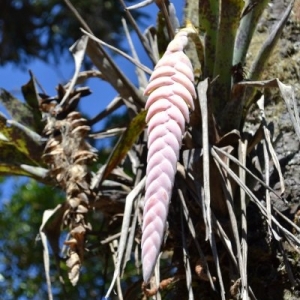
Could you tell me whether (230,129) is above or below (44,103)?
below

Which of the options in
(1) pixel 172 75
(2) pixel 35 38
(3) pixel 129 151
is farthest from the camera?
(2) pixel 35 38

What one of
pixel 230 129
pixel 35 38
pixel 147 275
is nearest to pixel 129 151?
pixel 230 129

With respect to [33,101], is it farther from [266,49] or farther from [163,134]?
[163,134]

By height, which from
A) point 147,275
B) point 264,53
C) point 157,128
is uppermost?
point 264,53

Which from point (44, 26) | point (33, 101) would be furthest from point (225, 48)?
point (44, 26)

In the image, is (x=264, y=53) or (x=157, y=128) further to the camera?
(x=264, y=53)

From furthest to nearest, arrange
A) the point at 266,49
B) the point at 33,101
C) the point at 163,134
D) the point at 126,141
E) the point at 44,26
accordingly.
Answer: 1. the point at 44,26
2. the point at 33,101
3. the point at 126,141
4. the point at 266,49
5. the point at 163,134

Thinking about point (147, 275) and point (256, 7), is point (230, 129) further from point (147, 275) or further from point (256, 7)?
point (147, 275)

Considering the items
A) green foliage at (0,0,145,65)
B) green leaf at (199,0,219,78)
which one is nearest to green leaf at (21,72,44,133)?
green leaf at (199,0,219,78)
